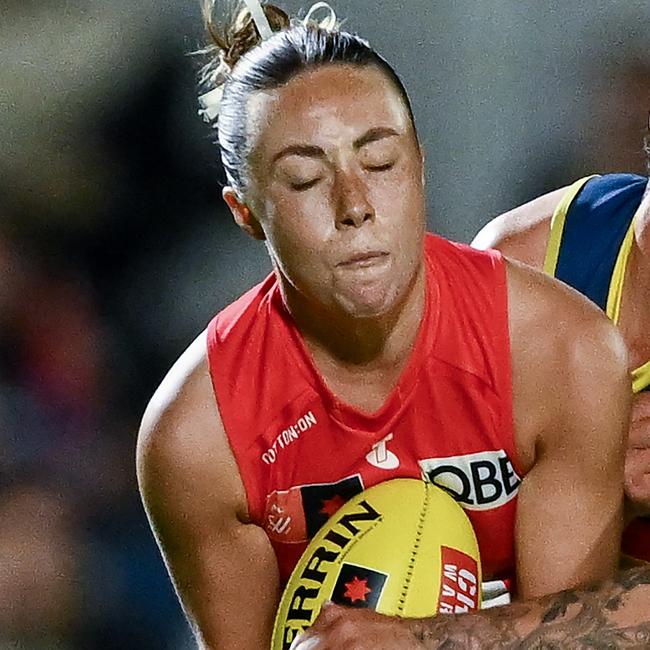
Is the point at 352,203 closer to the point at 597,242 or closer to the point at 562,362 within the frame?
the point at 562,362

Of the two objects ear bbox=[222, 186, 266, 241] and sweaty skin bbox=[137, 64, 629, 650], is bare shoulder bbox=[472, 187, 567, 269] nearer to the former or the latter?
sweaty skin bbox=[137, 64, 629, 650]

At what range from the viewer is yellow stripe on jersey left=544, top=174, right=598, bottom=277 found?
1.38m

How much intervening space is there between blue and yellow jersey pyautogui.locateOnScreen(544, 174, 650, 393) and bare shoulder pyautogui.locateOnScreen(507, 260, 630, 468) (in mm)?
203

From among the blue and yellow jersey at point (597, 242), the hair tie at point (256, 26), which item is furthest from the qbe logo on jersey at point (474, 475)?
the hair tie at point (256, 26)

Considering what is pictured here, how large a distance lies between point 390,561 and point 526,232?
1.47 ft

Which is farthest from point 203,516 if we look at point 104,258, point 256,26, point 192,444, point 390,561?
point 104,258

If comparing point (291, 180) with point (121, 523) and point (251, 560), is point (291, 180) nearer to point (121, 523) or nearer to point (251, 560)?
point (251, 560)

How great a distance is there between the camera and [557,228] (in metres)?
1.40

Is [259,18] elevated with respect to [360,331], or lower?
elevated

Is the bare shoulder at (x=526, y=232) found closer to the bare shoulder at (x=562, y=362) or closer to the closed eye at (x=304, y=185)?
the bare shoulder at (x=562, y=362)

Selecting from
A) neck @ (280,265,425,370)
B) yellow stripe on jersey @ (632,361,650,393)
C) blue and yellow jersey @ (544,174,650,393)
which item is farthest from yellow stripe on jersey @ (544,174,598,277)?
neck @ (280,265,425,370)

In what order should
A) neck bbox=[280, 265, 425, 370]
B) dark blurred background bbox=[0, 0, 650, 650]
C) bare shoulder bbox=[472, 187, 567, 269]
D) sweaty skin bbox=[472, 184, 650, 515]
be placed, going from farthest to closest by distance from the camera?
dark blurred background bbox=[0, 0, 650, 650]
bare shoulder bbox=[472, 187, 567, 269]
sweaty skin bbox=[472, 184, 650, 515]
neck bbox=[280, 265, 425, 370]

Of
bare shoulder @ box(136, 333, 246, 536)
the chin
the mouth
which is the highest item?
the mouth

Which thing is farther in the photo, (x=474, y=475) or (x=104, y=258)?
(x=104, y=258)
